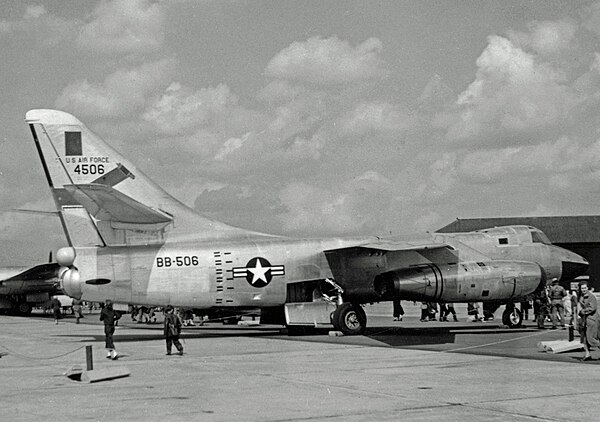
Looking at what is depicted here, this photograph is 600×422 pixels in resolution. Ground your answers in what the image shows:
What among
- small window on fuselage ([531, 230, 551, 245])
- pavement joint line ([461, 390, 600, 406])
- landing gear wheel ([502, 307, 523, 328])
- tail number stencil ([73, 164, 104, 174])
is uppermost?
tail number stencil ([73, 164, 104, 174])

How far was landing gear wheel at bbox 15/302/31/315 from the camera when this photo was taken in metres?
59.3

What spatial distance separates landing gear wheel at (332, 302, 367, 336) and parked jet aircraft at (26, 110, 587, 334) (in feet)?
0.11

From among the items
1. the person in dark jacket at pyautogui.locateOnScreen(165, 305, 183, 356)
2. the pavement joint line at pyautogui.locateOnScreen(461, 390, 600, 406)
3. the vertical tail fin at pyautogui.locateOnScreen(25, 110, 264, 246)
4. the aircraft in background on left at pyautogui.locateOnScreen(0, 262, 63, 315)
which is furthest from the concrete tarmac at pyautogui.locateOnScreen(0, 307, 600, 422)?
the aircraft in background on left at pyautogui.locateOnScreen(0, 262, 63, 315)

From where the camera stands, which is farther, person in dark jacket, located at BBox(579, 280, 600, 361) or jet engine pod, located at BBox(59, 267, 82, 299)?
jet engine pod, located at BBox(59, 267, 82, 299)

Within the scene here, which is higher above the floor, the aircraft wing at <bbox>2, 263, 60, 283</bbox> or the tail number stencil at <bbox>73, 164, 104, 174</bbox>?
the tail number stencil at <bbox>73, 164, 104, 174</bbox>

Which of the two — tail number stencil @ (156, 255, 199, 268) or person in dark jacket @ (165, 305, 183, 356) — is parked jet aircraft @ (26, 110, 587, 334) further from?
person in dark jacket @ (165, 305, 183, 356)

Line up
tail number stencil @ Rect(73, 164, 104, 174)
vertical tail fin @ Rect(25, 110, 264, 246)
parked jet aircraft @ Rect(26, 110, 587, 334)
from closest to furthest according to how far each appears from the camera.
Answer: parked jet aircraft @ Rect(26, 110, 587, 334)
vertical tail fin @ Rect(25, 110, 264, 246)
tail number stencil @ Rect(73, 164, 104, 174)

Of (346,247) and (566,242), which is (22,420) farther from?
(566,242)

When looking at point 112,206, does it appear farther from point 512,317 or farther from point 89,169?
point 512,317

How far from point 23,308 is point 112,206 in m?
41.0

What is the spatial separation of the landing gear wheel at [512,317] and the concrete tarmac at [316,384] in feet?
17.9

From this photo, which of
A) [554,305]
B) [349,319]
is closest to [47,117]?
[349,319]

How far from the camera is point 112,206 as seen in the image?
22.1 m

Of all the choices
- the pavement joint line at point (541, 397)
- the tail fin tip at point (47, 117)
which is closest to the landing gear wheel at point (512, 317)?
the tail fin tip at point (47, 117)
